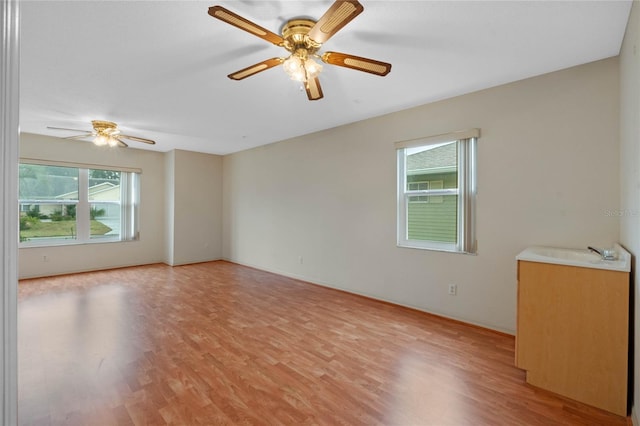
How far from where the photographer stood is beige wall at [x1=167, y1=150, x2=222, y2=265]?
6328mm

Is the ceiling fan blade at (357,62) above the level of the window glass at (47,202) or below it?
above

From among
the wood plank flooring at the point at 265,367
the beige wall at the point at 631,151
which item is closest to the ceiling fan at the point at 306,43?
the beige wall at the point at 631,151

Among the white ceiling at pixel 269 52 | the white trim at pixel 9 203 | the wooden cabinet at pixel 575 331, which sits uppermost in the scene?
the white ceiling at pixel 269 52

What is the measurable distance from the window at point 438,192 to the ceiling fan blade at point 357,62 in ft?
5.40

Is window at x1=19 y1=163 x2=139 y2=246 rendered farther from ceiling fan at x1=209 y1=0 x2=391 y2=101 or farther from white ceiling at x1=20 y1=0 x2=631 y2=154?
ceiling fan at x1=209 y1=0 x2=391 y2=101

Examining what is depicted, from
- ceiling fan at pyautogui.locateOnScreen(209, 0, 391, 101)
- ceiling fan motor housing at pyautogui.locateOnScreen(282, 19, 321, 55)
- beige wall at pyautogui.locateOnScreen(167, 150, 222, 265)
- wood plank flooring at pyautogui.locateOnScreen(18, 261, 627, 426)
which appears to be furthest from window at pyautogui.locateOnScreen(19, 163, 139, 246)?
ceiling fan motor housing at pyautogui.locateOnScreen(282, 19, 321, 55)

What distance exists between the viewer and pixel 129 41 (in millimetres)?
2195

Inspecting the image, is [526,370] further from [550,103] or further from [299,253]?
[299,253]

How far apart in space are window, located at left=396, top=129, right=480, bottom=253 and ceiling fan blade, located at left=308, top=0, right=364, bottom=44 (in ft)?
7.05

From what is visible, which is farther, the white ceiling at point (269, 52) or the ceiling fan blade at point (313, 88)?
the ceiling fan blade at point (313, 88)

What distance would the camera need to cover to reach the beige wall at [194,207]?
20.8 ft

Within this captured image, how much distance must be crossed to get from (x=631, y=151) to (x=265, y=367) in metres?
3.09

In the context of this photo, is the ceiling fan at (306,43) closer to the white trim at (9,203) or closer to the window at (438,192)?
the white trim at (9,203)

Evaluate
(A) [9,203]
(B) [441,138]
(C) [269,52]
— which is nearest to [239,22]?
(C) [269,52]
